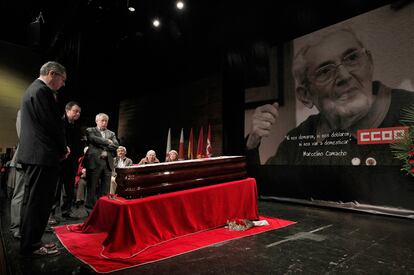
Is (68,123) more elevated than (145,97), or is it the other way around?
(145,97)

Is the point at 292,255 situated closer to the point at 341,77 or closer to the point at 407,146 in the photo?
the point at 407,146

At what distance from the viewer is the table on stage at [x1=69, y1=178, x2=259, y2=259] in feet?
6.75

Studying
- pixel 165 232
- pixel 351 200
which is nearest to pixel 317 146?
pixel 351 200

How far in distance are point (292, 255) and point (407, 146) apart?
2.35 m

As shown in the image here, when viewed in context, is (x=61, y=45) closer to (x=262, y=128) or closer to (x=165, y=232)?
(x=262, y=128)

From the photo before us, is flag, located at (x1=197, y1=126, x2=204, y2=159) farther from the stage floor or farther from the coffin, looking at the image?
the stage floor

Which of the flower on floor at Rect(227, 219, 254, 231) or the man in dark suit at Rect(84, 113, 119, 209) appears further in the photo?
the man in dark suit at Rect(84, 113, 119, 209)

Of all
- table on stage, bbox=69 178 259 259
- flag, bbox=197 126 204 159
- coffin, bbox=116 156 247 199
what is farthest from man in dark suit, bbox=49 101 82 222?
flag, bbox=197 126 204 159

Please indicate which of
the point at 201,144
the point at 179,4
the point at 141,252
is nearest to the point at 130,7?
the point at 179,4

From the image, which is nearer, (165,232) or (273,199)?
(165,232)

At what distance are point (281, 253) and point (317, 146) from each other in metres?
2.72

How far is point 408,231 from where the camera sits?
2.89 meters

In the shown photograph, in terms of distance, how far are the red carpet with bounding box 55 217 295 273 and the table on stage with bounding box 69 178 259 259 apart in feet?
0.19

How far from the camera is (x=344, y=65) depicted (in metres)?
4.20
